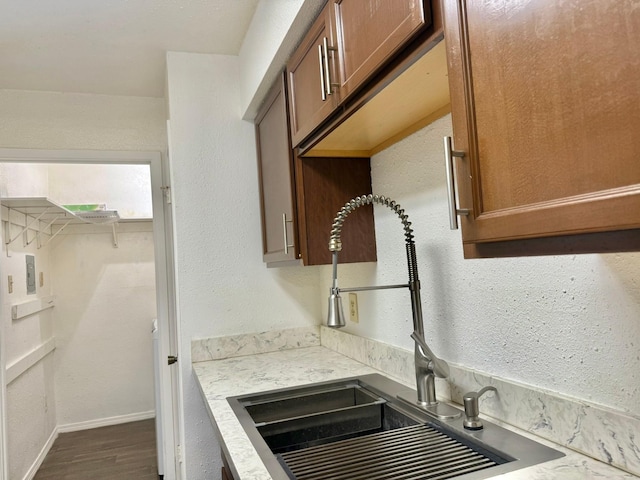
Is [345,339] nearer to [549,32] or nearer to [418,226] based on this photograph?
[418,226]

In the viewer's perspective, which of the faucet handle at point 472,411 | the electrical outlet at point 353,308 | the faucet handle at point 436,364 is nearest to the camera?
the faucet handle at point 472,411

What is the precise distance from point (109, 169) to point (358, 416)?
3.64m

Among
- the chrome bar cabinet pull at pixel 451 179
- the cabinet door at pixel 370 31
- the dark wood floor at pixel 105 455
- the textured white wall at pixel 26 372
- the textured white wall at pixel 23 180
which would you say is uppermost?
the textured white wall at pixel 23 180

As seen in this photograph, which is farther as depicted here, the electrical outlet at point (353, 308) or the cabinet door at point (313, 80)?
the electrical outlet at point (353, 308)

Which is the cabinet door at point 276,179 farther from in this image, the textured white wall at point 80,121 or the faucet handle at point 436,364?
the textured white wall at point 80,121

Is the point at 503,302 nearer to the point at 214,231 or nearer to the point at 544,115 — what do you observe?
the point at 544,115

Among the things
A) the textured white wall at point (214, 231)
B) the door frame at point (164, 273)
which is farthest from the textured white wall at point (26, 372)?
the textured white wall at point (214, 231)

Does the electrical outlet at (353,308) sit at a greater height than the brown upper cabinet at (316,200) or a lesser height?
lesser

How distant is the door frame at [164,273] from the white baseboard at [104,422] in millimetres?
1732

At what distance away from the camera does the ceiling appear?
178cm

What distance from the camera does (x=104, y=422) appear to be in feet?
13.6

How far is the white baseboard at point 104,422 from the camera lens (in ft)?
13.2

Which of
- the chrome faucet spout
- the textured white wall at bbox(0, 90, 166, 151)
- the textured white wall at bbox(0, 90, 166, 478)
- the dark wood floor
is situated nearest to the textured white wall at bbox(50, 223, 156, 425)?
the dark wood floor

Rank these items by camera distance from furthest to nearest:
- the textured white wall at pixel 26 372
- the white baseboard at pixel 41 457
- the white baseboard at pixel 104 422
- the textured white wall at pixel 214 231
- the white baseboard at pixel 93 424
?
1. the white baseboard at pixel 104 422
2. the white baseboard at pixel 93 424
3. the white baseboard at pixel 41 457
4. the textured white wall at pixel 26 372
5. the textured white wall at pixel 214 231
